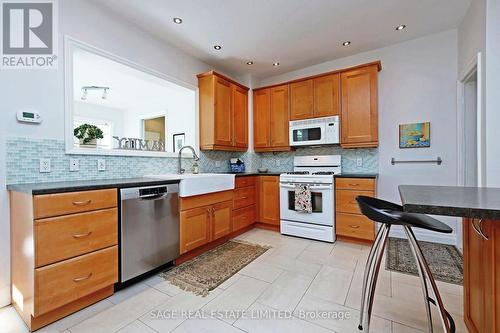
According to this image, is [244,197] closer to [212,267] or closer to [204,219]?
[204,219]

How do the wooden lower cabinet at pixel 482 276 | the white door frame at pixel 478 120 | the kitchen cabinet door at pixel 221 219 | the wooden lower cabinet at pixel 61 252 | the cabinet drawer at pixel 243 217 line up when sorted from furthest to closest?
1. the cabinet drawer at pixel 243 217
2. the kitchen cabinet door at pixel 221 219
3. the white door frame at pixel 478 120
4. the wooden lower cabinet at pixel 61 252
5. the wooden lower cabinet at pixel 482 276

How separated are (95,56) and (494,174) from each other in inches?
151

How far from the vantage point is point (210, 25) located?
2617 millimetres

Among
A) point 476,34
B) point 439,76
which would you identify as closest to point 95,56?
point 476,34

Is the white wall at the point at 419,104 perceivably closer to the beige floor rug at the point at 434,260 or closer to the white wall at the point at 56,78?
the beige floor rug at the point at 434,260

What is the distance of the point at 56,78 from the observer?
6.48 feet

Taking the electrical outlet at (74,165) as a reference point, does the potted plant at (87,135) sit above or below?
above

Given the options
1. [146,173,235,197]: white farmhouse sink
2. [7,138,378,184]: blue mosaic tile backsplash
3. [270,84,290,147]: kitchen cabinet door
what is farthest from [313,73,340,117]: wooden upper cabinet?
[146,173,235,197]: white farmhouse sink

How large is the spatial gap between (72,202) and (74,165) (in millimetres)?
657

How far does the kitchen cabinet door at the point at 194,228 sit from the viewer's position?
2404 millimetres

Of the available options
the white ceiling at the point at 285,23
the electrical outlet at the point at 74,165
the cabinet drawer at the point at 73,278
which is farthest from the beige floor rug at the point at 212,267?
the white ceiling at the point at 285,23

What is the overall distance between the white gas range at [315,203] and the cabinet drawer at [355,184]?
0.35ft

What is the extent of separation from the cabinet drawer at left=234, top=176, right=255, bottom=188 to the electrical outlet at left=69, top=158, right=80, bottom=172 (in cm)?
184

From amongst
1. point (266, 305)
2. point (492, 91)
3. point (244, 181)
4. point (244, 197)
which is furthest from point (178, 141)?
point (492, 91)
